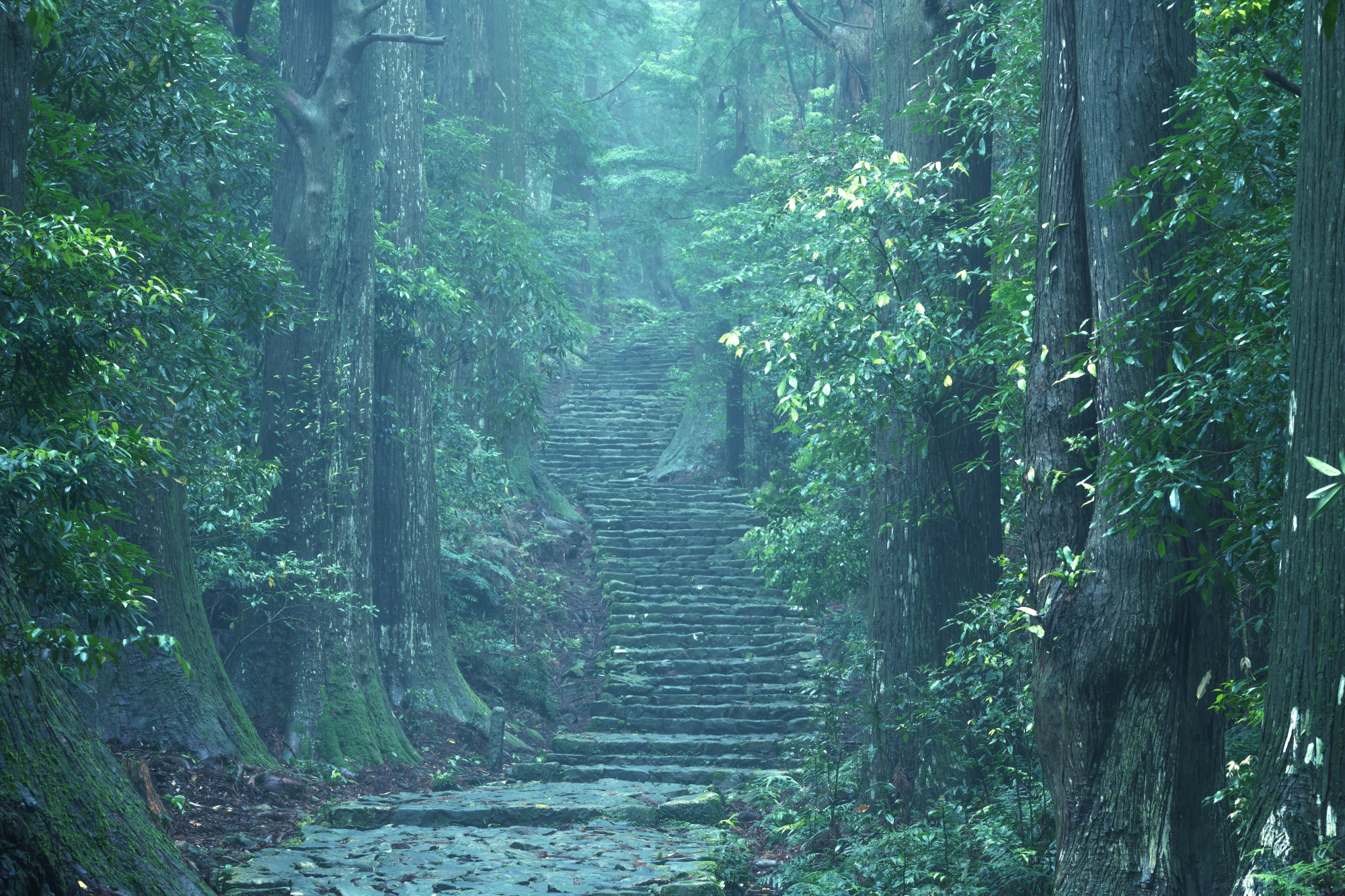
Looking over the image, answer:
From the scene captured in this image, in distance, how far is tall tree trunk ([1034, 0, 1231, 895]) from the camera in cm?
427

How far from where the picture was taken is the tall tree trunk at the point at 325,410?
32.0 feet

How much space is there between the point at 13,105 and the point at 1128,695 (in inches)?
208

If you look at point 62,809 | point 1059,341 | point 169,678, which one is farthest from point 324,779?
point 1059,341

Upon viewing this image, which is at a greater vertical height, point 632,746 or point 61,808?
point 61,808

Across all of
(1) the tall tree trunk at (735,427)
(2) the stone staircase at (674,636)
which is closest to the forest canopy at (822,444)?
(2) the stone staircase at (674,636)

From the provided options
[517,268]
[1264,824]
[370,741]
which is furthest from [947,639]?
[517,268]

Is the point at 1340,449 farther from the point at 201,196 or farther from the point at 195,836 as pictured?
the point at 201,196

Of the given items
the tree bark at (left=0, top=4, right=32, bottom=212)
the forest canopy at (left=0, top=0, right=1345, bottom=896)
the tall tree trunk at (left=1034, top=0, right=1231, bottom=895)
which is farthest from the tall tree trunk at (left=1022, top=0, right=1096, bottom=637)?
the tree bark at (left=0, top=4, right=32, bottom=212)

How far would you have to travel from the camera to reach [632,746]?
1134cm

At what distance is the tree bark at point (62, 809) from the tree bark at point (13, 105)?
170 cm

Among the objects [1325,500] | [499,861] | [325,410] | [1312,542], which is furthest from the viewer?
[325,410]

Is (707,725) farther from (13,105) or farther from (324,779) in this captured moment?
(13,105)

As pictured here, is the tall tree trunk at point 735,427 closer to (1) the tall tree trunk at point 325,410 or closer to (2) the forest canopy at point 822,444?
(2) the forest canopy at point 822,444

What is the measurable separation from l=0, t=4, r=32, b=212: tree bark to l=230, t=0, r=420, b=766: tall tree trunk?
515cm
